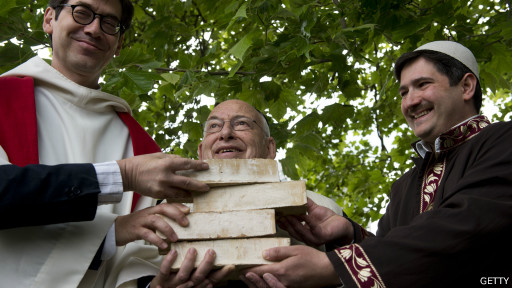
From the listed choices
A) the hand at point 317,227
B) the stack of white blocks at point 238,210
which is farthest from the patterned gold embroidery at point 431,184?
the stack of white blocks at point 238,210

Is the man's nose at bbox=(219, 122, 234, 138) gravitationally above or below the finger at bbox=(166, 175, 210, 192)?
above

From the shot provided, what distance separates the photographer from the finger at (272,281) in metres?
2.29

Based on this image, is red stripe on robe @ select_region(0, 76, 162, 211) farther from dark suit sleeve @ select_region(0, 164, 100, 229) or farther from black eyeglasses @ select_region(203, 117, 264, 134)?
black eyeglasses @ select_region(203, 117, 264, 134)

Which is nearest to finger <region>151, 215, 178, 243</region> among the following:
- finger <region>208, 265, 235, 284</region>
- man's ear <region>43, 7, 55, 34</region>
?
finger <region>208, 265, 235, 284</region>

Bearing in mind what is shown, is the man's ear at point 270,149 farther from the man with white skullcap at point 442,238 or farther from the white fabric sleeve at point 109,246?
the white fabric sleeve at point 109,246

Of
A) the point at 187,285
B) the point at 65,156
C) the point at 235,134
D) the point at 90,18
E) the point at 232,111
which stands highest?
the point at 90,18

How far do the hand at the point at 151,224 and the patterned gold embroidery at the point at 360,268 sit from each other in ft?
2.41

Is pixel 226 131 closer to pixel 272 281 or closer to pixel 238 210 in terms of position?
pixel 238 210

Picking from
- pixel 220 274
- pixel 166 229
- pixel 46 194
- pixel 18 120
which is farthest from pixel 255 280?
pixel 18 120

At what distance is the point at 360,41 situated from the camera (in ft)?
15.4

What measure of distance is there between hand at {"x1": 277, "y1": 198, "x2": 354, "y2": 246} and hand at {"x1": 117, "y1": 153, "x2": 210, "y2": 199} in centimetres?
64

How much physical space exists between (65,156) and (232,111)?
1.20 m

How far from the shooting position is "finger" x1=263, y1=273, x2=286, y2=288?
2285 mm

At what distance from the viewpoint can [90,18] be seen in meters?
2.98
